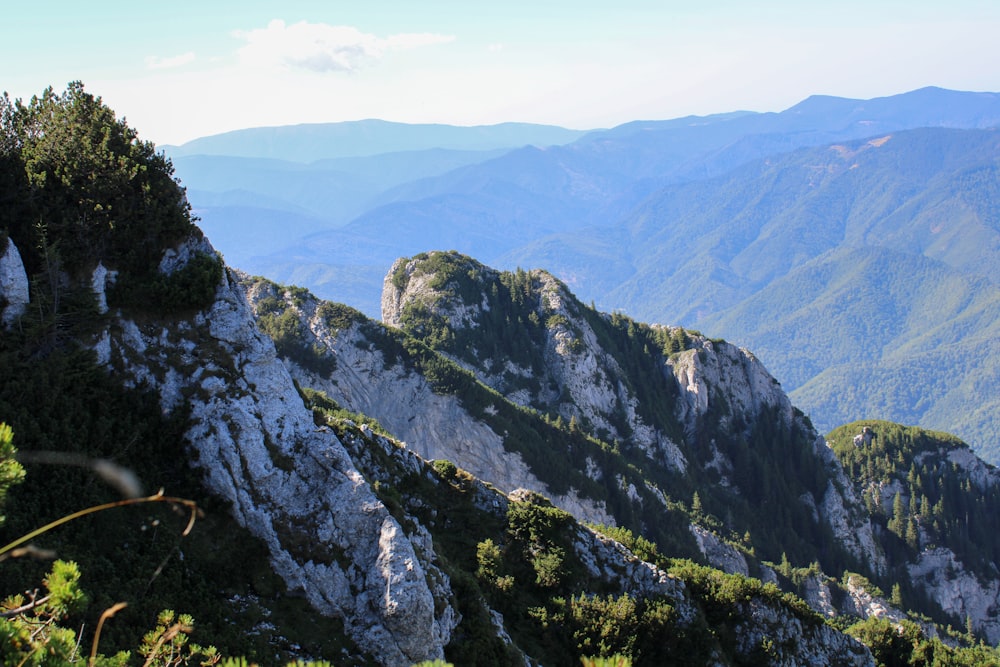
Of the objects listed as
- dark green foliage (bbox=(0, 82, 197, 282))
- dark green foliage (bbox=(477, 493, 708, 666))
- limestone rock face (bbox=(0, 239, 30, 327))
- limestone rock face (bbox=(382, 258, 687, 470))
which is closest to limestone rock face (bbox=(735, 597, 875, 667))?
dark green foliage (bbox=(477, 493, 708, 666))

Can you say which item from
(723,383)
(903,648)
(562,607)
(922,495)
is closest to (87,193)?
(562,607)

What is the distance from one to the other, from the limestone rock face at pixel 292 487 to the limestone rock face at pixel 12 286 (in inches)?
117

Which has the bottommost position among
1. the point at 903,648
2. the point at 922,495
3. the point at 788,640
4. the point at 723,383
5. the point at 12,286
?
the point at 922,495

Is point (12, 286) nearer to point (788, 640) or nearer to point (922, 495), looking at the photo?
point (788, 640)

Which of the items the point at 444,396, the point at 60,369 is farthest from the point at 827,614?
the point at 60,369

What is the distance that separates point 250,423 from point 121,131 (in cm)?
1588

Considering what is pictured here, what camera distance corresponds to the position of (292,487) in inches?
945

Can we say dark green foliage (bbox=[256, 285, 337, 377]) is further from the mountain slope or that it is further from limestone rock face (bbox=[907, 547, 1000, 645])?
limestone rock face (bbox=[907, 547, 1000, 645])

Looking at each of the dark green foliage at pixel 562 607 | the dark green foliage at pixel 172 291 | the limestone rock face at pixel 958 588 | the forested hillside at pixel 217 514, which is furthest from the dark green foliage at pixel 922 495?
the dark green foliage at pixel 172 291

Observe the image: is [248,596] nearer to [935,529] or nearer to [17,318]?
[17,318]

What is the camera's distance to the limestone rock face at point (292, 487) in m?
22.5

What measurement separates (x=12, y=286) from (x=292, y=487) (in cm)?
1168

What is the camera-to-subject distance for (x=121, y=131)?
30391mm

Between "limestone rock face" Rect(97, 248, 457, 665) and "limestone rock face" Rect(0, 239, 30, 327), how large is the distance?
9.77 feet
